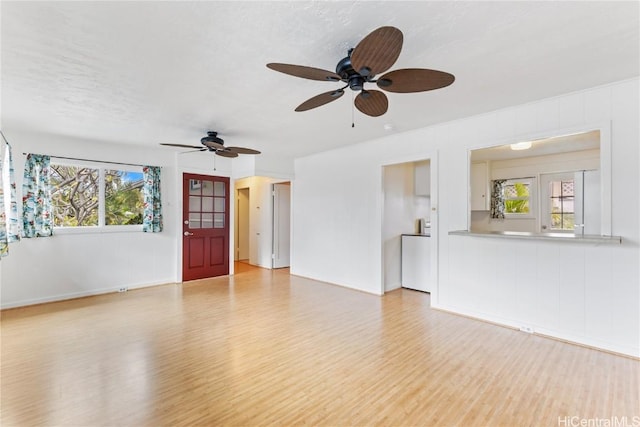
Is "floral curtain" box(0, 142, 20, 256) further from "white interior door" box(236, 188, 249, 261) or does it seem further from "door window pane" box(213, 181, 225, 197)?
"white interior door" box(236, 188, 249, 261)

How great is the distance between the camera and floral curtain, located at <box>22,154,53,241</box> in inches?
165

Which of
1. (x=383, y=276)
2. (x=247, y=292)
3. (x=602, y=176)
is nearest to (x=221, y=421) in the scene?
(x=247, y=292)

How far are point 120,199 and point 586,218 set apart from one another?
7.05 metres

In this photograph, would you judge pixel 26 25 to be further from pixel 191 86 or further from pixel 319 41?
pixel 319 41

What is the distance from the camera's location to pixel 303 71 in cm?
182

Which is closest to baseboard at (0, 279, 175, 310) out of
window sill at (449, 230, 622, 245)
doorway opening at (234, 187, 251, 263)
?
doorway opening at (234, 187, 251, 263)

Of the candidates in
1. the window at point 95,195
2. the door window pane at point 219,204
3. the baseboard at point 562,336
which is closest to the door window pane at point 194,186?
the door window pane at point 219,204

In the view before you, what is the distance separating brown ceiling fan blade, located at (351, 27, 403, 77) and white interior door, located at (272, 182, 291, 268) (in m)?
5.53

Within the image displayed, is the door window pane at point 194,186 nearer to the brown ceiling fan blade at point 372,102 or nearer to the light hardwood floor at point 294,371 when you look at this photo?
the light hardwood floor at point 294,371

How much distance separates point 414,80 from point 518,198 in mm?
4972

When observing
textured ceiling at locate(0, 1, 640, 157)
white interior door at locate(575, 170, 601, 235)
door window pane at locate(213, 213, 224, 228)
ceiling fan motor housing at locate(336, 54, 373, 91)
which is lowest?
door window pane at locate(213, 213, 224, 228)

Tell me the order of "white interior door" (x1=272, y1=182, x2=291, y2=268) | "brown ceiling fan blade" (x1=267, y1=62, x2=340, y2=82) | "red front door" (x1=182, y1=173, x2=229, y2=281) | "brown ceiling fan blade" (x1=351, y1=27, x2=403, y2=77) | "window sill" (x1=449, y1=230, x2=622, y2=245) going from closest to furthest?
"brown ceiling fan blade" (x1=351, y1=27, x2=403, y2=77) < "brown ceiling fan blade" (x1=267, y1=62, x2=340, y2=82) < "window sill" (x1=449, y1=230, x2=622, y2=245) < "red front door" (x1=182, y1=173, x2=229, y2=281) < "white interior door" (x1=272, y1=182, x2=291, y2=268)

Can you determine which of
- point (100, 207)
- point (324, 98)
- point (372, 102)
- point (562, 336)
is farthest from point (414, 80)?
point (100, 207)

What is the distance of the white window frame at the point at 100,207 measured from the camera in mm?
4570
